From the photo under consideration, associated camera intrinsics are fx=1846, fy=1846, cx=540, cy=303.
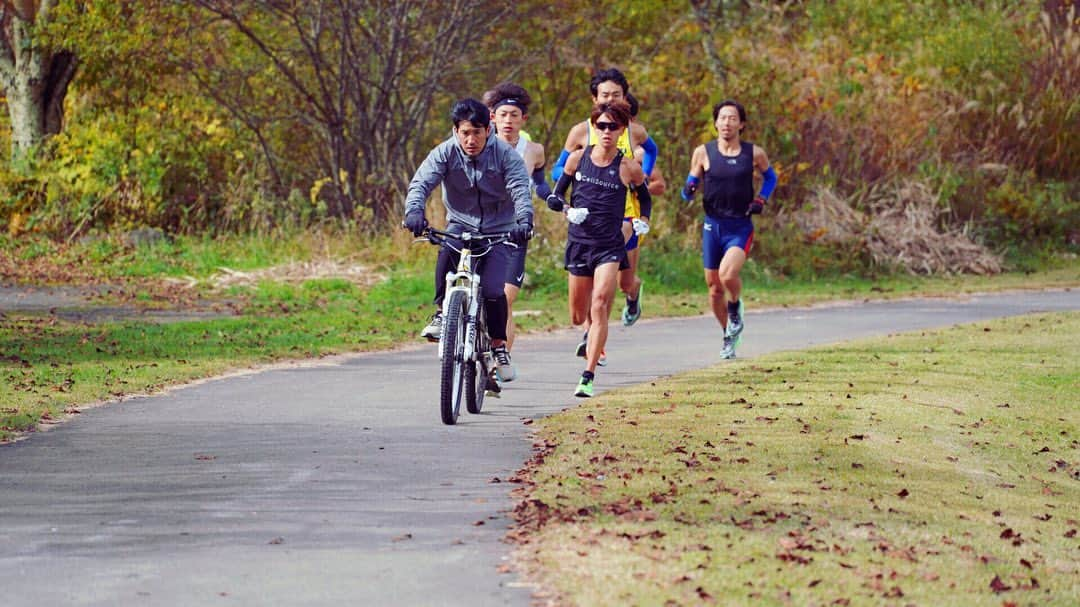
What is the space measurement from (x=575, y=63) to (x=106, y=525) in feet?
67.2

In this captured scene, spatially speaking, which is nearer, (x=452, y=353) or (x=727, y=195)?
(x=452, y=353)

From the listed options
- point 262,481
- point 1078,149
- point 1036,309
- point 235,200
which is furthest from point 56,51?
point 262,481

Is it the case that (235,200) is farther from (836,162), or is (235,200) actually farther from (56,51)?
(836,162)

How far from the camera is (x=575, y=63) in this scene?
27.4 m

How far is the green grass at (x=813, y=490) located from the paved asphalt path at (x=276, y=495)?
34 centimetres

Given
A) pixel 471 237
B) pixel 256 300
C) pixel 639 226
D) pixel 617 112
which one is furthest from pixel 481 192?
pixel 256 300

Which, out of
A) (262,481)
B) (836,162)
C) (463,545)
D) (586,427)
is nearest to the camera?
(463,545)

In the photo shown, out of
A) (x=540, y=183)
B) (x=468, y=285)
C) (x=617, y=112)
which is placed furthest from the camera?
(x=540, y=183)

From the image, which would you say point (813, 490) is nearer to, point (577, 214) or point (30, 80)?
point (577, 214)

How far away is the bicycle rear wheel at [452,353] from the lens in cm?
1057

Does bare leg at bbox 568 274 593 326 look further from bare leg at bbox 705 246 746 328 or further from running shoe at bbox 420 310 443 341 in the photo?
bare leg at bbox 705 246 746 328

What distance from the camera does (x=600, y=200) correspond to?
12.3 m

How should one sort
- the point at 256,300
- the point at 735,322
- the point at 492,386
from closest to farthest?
the point at 492,386 → the point at 735,322 → the point at 256,300

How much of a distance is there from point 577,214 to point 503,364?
44.3 inches
